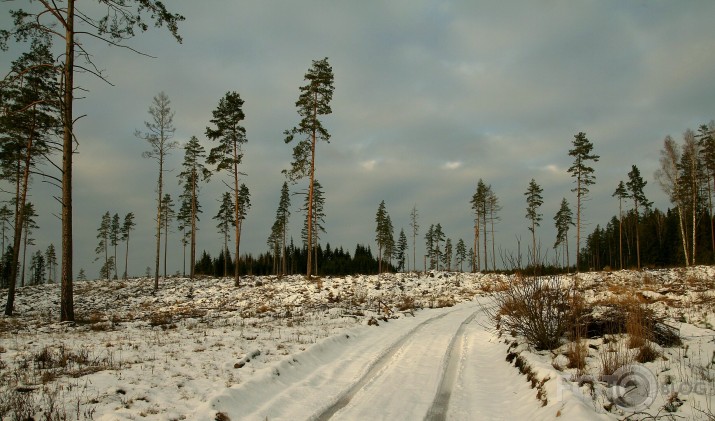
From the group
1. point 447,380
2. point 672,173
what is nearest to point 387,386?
point 447,380

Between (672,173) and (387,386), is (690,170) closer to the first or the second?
(672,173)

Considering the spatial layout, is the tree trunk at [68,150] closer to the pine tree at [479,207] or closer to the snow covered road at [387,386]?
the snow covered road at [387,386]

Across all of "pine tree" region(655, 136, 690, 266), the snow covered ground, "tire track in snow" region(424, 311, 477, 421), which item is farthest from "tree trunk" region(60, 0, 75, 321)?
"pine tree" region(655, 136, 690, 266)

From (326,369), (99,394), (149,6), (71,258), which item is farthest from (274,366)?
(149,6)

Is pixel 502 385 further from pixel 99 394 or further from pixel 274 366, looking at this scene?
pixel 99 394

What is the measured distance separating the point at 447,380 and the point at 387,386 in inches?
55.4

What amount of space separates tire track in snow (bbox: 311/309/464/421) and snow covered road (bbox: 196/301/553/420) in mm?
17

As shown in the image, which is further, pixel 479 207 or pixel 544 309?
pixel 479 207

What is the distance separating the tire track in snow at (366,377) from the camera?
5.86 meters

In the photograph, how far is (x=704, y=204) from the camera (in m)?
42.6

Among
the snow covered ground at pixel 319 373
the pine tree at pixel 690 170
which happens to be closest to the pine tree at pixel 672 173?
the pine tree at pixel 690 170

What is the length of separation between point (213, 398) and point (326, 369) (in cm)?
306

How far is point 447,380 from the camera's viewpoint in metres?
7.62

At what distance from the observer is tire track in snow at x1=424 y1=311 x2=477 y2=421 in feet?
19.1
